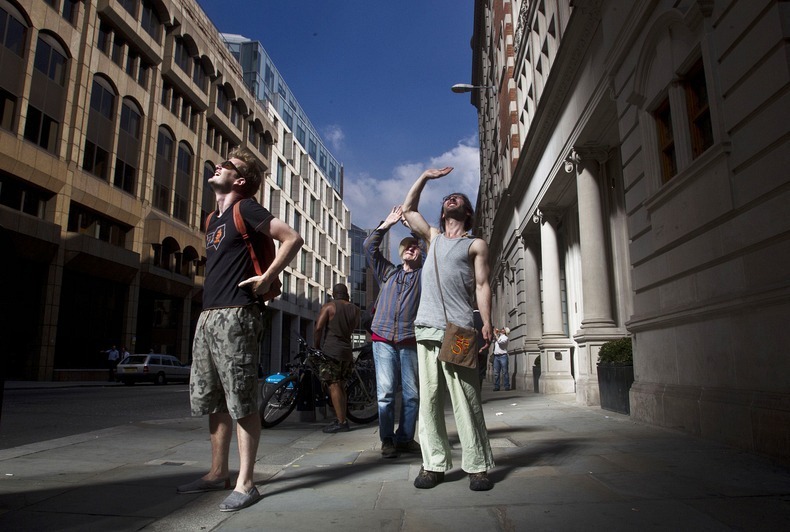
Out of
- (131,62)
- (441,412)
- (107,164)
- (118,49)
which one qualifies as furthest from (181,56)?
(441,412)

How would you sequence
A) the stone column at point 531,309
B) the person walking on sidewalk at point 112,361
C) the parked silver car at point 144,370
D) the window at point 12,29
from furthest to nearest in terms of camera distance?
the person walking on sidewalk at point 112,361, the parked silver car at point 144,370, the window at point 12,29, the stone column at point 531,309

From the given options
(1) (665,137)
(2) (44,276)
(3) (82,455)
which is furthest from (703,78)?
(2) (44,276)

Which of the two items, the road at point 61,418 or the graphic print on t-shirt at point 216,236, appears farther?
the road at point 61,418

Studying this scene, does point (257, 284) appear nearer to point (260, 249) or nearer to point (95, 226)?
point (260, 249)

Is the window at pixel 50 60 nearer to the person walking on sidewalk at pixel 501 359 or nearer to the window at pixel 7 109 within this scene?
the window at pixel 7 109

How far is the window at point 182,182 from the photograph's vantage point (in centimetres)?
3666

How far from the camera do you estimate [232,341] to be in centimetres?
345

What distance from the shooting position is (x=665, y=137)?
22.9 ft

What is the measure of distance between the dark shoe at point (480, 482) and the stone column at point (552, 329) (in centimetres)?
1050

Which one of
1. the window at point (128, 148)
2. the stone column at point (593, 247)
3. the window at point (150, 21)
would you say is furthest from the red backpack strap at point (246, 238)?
the window at point (150, 21)

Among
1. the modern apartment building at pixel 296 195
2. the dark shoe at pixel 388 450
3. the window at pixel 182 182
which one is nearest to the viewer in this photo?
the dark shoe at pixel 388 450

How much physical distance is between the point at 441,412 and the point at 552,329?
11.7 meters

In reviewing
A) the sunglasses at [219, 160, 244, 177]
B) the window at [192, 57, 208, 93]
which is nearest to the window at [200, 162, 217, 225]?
the window at [192, 57, 208, 93]

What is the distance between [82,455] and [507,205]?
17999 mm
